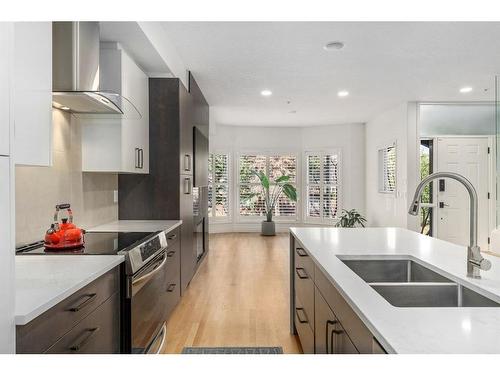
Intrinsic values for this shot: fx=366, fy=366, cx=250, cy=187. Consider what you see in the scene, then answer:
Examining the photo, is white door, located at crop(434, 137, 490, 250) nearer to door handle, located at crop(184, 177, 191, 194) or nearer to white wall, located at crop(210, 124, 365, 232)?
white wall, located at crop(210, 124, 365, 232)

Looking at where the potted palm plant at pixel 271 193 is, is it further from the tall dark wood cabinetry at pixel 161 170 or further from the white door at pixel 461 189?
the tall dark wood cabinetry at pixel 161 170

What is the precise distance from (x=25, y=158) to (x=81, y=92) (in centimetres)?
79

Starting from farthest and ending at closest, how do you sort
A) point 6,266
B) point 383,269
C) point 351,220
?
point 351,220 < point 383,269 < point 6,266

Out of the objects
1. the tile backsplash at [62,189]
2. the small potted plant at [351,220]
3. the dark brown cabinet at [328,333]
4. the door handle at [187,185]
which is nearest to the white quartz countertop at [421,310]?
the dark brown cabinet at [328,333]

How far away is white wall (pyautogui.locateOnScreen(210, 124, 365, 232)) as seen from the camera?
27.8 ft

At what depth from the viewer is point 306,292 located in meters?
2.18

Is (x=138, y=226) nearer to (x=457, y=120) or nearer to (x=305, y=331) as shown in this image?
(x=305, y=331)

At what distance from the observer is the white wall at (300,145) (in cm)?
848

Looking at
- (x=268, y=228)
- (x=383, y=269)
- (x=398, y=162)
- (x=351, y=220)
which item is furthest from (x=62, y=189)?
(x=351, y=220)

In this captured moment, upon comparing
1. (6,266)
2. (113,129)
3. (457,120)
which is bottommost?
(6,266)

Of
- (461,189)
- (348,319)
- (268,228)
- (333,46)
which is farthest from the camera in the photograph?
→ (268,228)

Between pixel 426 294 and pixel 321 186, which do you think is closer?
pixel 426 294

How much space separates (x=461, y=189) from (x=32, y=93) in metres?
6.65

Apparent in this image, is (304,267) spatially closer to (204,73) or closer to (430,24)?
(430,24)
